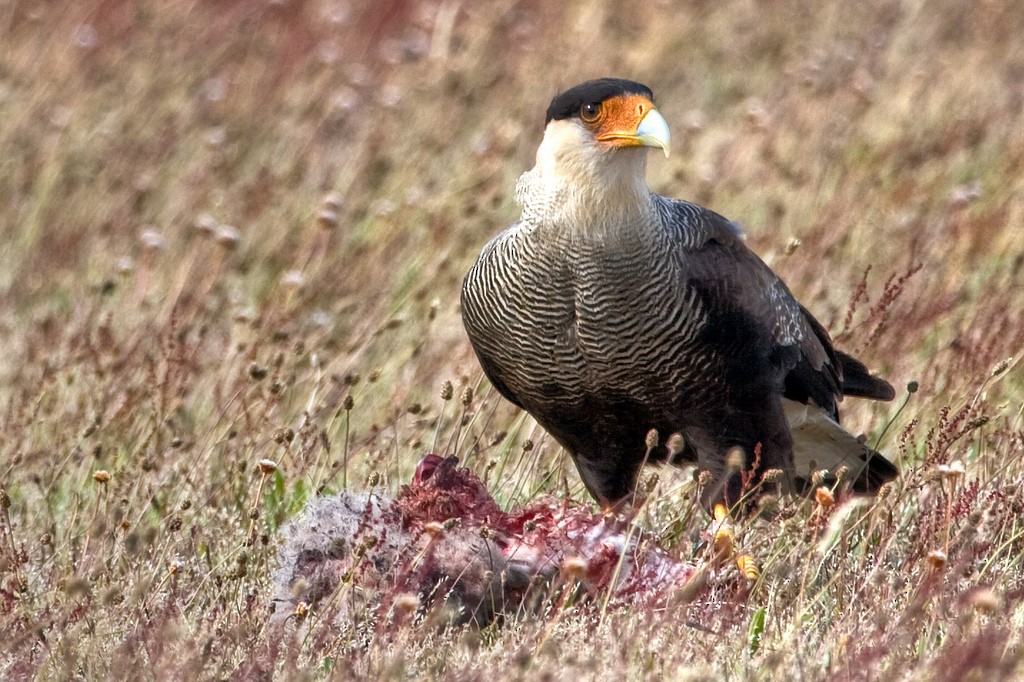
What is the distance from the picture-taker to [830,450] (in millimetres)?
4707

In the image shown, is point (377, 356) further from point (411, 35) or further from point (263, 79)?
point (411, 35)

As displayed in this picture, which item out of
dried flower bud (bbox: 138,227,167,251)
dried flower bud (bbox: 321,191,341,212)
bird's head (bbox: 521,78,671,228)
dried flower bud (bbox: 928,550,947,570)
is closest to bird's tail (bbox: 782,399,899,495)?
bird's head (bbox: 521,78,671,228)

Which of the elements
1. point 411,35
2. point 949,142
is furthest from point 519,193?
point 411,35

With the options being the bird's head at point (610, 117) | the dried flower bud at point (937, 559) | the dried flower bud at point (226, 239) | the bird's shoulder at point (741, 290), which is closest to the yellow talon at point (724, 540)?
the dried flower bud at point (937, 559)

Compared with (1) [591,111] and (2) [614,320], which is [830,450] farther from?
(1) [591,111]

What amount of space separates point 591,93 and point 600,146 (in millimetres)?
137

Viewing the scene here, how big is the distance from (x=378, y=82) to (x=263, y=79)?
59cm

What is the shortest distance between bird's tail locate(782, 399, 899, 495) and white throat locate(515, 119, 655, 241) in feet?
2.72

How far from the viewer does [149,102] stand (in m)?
7.72

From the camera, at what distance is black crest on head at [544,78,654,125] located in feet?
13.4

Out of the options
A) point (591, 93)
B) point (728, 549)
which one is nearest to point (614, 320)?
point (591, 93)

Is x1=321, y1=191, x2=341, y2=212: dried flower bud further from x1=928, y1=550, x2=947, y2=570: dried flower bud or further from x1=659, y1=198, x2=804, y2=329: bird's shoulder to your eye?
x1=928, y1=550, x2=947, y2=570: dried flower bud

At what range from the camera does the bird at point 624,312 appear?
160 inches

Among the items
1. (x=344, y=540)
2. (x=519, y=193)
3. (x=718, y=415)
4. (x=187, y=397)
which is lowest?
A: (x=187, y=397)
